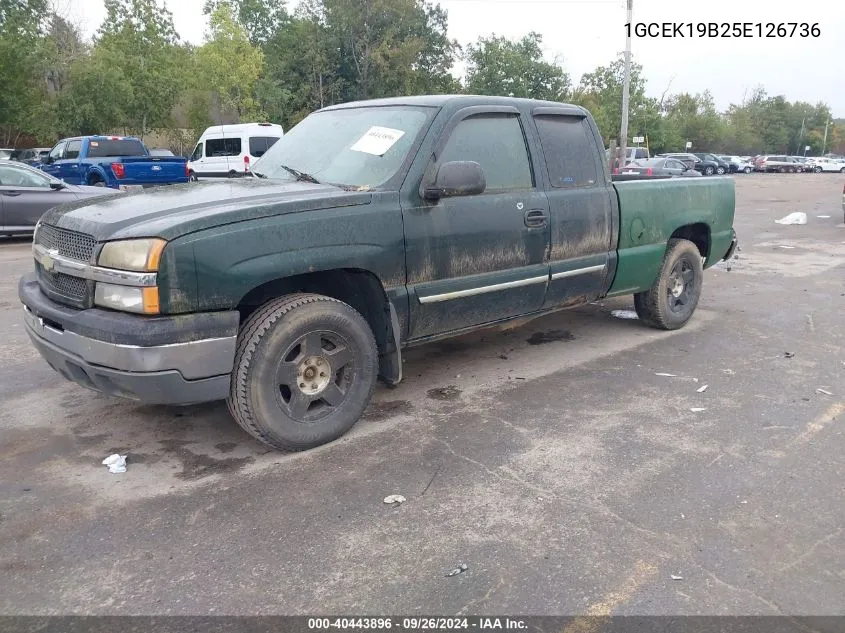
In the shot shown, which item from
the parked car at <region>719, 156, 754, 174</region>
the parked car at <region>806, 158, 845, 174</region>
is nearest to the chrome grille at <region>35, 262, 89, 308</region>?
the parked car at <region>719, 156, 754, 174</region>

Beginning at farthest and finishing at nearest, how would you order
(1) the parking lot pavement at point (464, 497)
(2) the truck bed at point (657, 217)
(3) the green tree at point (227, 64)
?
(3) the green tree at point (227, 64) → (2) the truck bed at point (657, 217) → (1) the parking lot pavement at point (464, 497)

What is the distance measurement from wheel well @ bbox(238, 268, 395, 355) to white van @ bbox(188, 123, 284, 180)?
Answer: 55.2 ft

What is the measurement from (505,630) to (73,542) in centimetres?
185

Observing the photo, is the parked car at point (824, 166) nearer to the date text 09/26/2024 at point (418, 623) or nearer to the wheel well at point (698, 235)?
the wheel well at point (698, 235)

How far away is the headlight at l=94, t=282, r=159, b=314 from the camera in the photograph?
3238mm

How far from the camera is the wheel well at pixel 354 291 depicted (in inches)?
152

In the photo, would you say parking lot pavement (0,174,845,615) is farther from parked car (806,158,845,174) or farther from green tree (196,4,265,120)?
parked car (806,158,845,174)

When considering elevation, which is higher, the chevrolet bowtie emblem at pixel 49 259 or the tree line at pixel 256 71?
the tree line at pixel 256 71

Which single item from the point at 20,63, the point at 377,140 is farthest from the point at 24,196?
the point at 20,63

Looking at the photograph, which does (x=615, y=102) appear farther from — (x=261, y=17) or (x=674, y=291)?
(x=674, y=291)

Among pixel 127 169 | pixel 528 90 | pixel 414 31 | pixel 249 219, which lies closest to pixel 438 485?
pixel 249 219

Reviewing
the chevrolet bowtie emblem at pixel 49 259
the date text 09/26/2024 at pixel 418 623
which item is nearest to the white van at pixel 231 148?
the chevrolet bowtie emblem at pixel 49 259

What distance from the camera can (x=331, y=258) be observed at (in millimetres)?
3723

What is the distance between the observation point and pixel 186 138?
37.1 m
